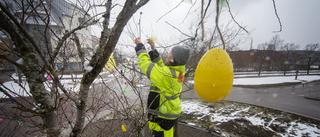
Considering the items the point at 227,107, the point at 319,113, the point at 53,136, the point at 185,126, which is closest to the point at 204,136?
the point at 185,126

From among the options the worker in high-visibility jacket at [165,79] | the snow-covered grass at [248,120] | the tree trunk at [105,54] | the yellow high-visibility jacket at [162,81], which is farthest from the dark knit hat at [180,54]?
the snow-covered grass at [248,120]

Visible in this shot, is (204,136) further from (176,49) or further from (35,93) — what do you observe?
(35,93)

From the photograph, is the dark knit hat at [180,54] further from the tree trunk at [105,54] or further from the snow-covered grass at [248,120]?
the snow-covered grass at [248,120]

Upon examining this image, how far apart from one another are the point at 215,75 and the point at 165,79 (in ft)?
2.03

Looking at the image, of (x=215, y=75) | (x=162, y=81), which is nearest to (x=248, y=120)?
(x=215, y=75)

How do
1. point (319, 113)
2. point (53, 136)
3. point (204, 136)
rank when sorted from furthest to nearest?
point (319, 113), point (204, 136), point (53, 136)

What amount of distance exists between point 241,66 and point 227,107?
70.1 feet

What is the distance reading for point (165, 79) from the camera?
151 cm

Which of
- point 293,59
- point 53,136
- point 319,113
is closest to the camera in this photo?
point 53,136

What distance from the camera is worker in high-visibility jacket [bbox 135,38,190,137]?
143 centimetres

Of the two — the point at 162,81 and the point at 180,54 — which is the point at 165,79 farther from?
the point at 180,54

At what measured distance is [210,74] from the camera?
117 centimetres

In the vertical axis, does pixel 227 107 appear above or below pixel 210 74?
below

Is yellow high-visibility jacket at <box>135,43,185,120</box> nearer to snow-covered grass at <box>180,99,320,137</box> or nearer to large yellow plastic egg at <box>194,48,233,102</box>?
large yellow plastic egg at <box>194,48,233,102</box>
